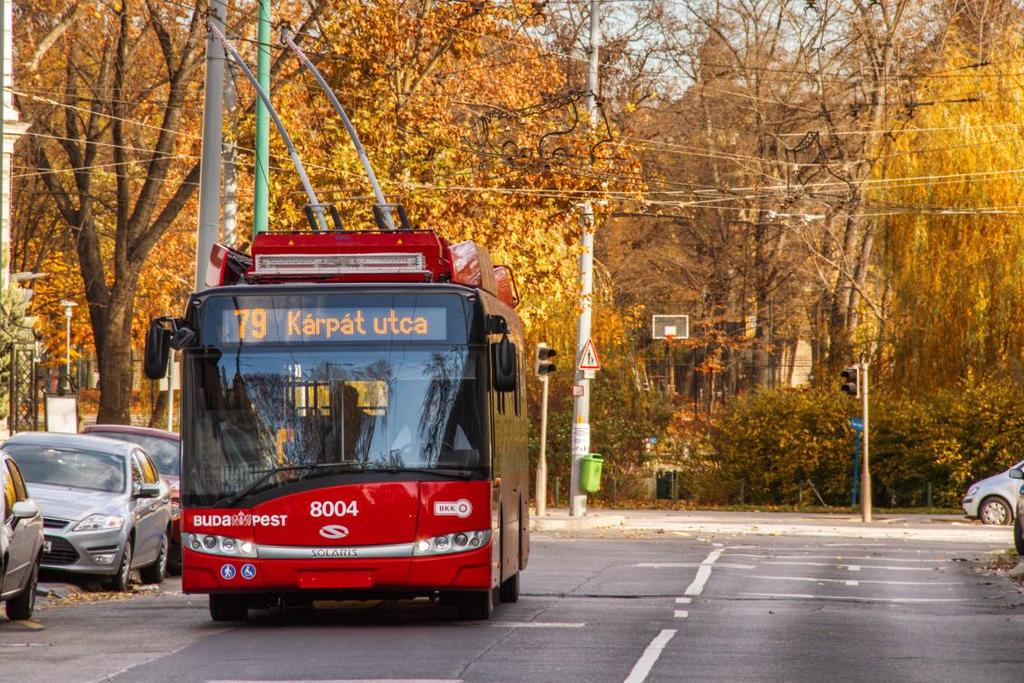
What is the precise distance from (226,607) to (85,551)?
353cm

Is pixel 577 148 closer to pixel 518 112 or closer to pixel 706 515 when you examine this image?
pixel 518 112

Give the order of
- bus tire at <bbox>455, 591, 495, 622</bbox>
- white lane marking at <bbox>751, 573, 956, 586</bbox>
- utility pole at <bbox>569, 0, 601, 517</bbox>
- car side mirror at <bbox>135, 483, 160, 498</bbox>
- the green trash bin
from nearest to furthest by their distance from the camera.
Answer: bus tire at <bbox>455, 591, 495, 622</bbox> < car side mirror at <bbox>135, 483, 160, 498</bbox> < white lane marking at <bbox>751, 573, 956, 586</bbox> < utility pole at <bbox>569, 0, 601, 517</bbox> < the green trash bin

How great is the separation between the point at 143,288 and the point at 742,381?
69.8ft

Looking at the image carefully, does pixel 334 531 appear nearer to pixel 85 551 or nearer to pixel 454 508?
pixel 454 508

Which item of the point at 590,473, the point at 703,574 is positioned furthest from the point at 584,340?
the point at 703,574

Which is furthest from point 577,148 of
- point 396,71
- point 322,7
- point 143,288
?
point 143,288

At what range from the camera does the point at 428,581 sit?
14.1 metres

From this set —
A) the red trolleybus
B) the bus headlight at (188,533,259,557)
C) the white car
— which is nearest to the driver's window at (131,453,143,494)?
the white car

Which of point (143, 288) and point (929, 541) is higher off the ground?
point (143, 288)

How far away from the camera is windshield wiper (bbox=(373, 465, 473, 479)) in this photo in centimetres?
1421

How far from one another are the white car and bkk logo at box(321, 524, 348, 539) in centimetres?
239

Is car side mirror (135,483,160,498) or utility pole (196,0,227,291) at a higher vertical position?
utility pole (196,0,227,291)

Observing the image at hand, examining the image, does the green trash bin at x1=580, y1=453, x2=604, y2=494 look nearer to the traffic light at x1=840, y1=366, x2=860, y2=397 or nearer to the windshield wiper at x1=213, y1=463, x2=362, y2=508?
the traffic light at x1=840, y1=366, x2=860, y2=397

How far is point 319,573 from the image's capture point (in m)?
14.1
